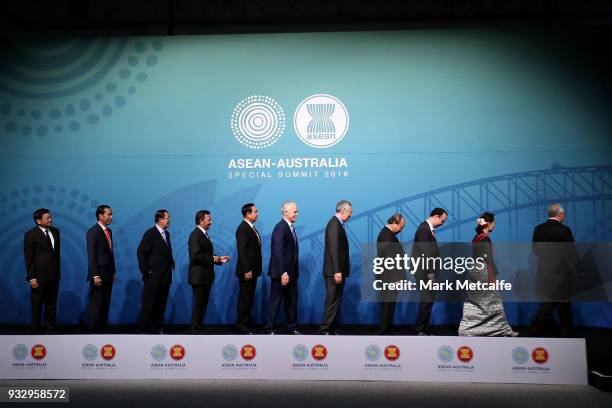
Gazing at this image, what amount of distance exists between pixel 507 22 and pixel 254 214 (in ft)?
13.8

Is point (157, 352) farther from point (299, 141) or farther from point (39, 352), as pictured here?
point (299, 141)

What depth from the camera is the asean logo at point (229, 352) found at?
3.86 metres

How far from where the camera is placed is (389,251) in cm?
457

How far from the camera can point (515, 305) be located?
618 cm

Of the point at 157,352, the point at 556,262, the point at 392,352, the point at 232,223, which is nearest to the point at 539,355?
the point at 392,352

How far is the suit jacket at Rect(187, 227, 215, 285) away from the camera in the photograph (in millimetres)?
5316

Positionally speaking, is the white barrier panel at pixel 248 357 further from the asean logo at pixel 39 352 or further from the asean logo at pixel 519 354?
the asean logo at pixel 519 354

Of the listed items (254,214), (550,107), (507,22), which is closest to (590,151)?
(550,107)

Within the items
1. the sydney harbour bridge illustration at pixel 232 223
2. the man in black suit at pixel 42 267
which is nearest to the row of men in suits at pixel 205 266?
the man in black suit at pixel 42 267

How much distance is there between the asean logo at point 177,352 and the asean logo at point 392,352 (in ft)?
5.00

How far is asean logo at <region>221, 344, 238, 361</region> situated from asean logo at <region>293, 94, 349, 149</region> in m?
3.16

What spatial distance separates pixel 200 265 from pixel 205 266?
2.1 inches

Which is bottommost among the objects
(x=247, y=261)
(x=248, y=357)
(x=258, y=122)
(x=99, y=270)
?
(x=248, y=357)

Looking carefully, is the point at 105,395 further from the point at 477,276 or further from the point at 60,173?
the point at 60,173
